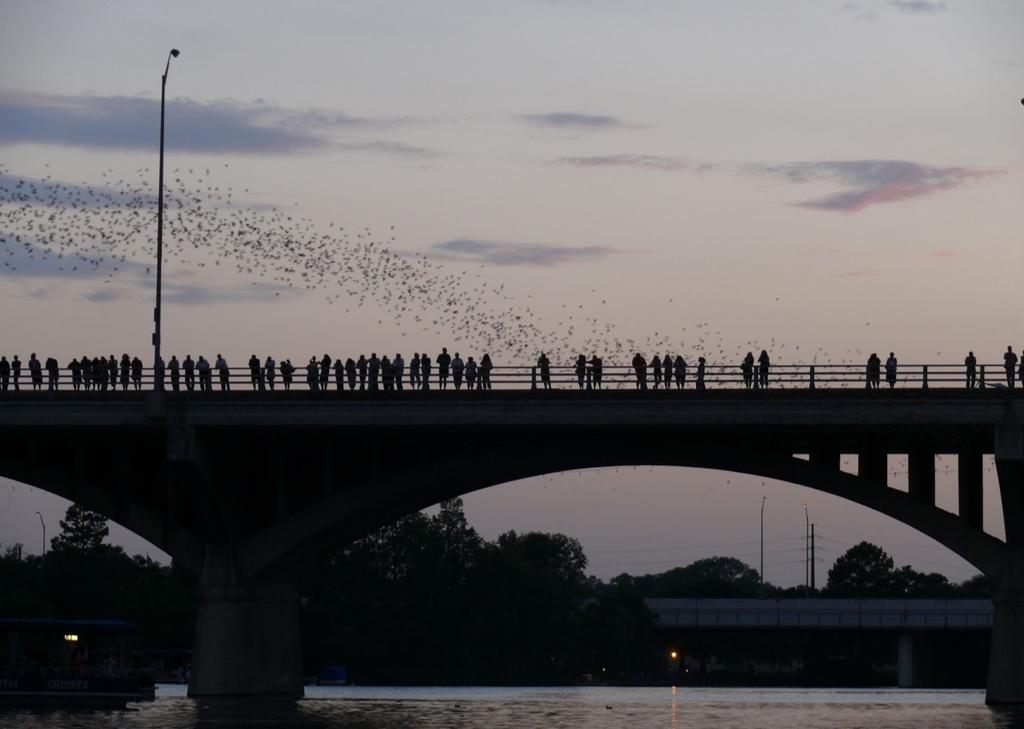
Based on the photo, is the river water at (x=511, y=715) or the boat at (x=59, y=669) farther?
the boat at (x=59, y=669)

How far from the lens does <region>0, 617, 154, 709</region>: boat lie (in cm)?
7088

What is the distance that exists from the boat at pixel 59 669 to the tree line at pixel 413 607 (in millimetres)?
49291

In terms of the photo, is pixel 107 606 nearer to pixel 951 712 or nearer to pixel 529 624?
pixel 529 624

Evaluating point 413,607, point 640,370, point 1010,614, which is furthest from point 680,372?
point 413,607

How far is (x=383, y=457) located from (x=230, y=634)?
28.7ft

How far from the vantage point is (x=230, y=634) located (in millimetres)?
73812

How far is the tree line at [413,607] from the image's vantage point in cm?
13875

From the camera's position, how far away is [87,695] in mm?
71625

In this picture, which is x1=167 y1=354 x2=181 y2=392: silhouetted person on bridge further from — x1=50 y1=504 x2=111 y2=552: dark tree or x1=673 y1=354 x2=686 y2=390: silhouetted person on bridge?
x1=50 y1=504 x2=111 y2=552: dark tree

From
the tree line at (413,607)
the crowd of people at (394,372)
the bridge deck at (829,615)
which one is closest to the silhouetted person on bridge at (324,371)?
the crowd of people at (394,372)

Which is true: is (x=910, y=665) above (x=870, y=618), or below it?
below

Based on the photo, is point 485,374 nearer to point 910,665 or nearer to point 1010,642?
point 1010,642

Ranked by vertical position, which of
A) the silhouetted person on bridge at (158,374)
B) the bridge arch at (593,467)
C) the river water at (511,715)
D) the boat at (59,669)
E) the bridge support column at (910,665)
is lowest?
the bridge support column at (910,665)

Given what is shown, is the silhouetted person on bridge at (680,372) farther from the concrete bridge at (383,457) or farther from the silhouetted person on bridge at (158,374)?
the silhouetted person on bridge at (158,374)
